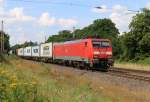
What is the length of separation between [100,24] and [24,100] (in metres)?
122

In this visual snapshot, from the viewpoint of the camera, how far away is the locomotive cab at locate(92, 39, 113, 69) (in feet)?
128

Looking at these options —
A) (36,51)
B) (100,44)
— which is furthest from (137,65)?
(36,51)

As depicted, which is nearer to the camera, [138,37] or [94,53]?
[94,53]

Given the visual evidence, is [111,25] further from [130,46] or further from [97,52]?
[97,52]

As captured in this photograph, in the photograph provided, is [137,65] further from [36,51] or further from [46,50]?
[36,51]

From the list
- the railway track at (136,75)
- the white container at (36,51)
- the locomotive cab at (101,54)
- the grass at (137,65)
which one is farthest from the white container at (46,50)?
the railway track at (136,75)

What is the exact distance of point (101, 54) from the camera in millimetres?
39188

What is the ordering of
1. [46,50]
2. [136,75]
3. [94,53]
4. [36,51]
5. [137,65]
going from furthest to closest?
[36,51] < [46,50] < [137,65] < [94,53] < [136,75]

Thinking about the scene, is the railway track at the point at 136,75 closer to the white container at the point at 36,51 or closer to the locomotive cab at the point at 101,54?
the locomotive cab at the point at 101,54

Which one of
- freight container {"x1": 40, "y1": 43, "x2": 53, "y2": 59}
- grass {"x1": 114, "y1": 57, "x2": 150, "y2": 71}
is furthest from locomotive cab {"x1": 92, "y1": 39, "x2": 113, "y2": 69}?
freight container {"x1": 40, "y1": 43, "x2": 53, "y2": 59}

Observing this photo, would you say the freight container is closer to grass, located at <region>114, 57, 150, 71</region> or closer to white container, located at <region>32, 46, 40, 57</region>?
white container, located at <region>32, 46, 40, 57</region>

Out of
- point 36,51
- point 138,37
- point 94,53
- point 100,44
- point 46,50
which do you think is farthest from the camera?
point 36,51

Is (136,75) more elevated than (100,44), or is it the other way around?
(100,44)

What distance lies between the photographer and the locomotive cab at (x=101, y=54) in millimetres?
38875
